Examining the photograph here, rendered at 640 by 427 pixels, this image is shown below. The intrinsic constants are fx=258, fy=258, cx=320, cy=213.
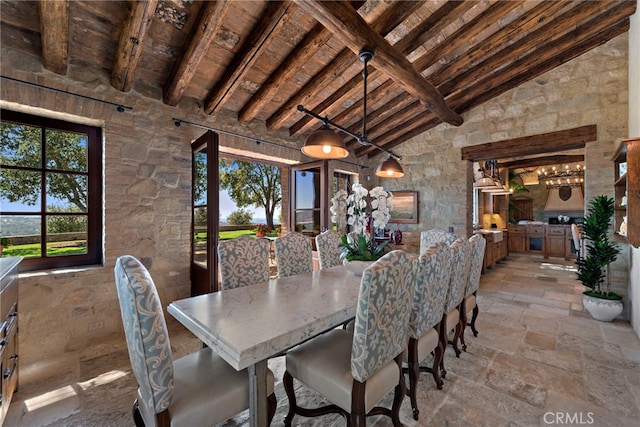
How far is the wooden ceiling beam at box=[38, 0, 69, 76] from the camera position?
170 centimetres

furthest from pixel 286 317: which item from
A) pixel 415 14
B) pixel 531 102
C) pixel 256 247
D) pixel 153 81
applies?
pixel 531 102

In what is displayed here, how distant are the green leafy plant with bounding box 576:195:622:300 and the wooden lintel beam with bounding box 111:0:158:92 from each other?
4865 mm

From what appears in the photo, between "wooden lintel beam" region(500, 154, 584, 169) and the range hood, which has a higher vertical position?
"wooden lintel beam" region(500, 154, 584, 169)

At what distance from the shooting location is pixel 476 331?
2.70 meters

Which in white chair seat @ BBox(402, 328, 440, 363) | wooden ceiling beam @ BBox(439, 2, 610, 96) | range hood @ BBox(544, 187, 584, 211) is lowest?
white chair seat @ BBox(402, 328, 440, 363)

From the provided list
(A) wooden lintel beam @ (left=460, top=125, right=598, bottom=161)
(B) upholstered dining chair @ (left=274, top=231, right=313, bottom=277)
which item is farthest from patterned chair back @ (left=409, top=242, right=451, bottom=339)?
(A) wooden lintel beam @ (left=460, top=125, right=598, bottom=161)

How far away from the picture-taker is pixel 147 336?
98cm

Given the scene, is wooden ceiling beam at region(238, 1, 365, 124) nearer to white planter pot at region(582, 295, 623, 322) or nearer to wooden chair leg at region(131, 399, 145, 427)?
wooden chair leg at region(131, 399, 145, 427)

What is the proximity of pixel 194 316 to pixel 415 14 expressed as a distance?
10.5 ft

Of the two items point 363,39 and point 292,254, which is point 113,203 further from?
point 363,39

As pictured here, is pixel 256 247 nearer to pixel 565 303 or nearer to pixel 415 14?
pixel 415 14

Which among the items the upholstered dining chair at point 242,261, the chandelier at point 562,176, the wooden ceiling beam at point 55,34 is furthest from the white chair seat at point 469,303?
the chandelier at point 562,176

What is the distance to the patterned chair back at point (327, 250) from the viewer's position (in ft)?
8.93

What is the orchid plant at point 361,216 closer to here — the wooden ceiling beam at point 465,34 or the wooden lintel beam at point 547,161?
the wooden ceiling beam at point 465,34
